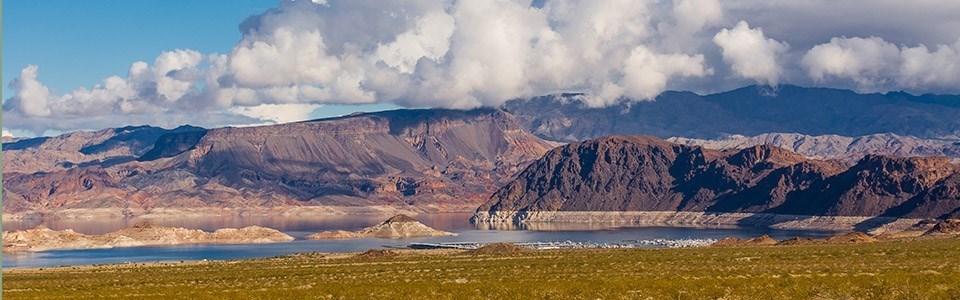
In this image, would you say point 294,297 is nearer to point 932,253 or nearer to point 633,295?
point 633,295

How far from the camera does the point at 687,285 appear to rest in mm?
46094

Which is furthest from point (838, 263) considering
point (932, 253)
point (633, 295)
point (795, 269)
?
point (633, 295)

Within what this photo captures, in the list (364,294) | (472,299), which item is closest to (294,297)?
(364,294)

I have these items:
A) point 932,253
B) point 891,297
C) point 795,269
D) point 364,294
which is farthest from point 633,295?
point 932,253

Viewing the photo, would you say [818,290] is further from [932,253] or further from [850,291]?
[932,253]

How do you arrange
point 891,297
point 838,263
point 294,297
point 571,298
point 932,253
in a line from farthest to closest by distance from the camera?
point 932,253 < point 838,263 < point 294,297 < point 571,298 < point 891,297

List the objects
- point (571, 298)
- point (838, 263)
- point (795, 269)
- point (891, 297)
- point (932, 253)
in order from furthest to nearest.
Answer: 1. point (932, 253)
2. point (838, 263)
3. point (795, 269)
4. point (571, 298)
5. point (891, 297)

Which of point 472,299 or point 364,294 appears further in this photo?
point 364,294

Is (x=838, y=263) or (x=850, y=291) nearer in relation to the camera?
(x=850, y=291)

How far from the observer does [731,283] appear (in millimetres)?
47281

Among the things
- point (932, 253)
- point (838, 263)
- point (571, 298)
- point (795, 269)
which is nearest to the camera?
point (571, 298)

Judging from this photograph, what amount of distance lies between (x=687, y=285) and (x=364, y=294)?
47.6ft

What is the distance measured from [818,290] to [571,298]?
32.5 feet

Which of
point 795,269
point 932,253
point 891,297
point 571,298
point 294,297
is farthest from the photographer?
point 932,253
